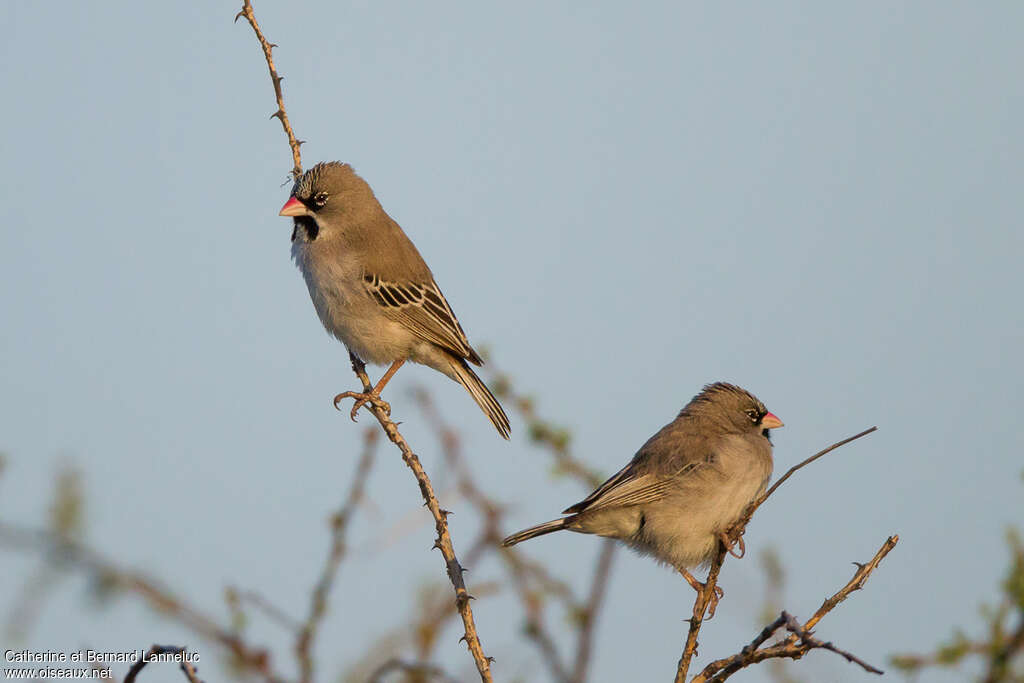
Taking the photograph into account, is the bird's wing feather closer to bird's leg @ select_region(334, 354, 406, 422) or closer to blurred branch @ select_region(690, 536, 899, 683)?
bird's leg @ select_region(334, 354, 406, 422)

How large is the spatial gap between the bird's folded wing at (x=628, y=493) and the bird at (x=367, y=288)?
1346mm

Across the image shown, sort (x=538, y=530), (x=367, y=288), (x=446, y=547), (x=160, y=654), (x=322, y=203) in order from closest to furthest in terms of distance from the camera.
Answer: (x=160, y=654) < (x=446, y=547) < (x=538, y=530) < (x=367, y=288) < (x=322, y=203)

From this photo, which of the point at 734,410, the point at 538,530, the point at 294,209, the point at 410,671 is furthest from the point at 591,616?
the point at 294,209

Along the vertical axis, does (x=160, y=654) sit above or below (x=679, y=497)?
below

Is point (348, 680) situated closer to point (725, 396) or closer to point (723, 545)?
point (723, 545)

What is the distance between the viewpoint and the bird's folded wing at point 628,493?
20.8 feet

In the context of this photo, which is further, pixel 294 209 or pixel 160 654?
pixel 294 209

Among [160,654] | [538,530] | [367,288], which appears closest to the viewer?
[160,654]

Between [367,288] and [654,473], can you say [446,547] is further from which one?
[367,288]

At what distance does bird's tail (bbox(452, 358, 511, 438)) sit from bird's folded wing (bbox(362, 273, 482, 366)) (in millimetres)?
105

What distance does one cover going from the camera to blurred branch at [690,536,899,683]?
9.11 feet

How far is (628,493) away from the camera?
256 inches

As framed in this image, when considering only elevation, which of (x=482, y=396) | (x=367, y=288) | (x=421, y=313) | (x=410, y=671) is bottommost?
(x=410, y=671)

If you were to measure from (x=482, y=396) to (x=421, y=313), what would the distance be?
741mm
